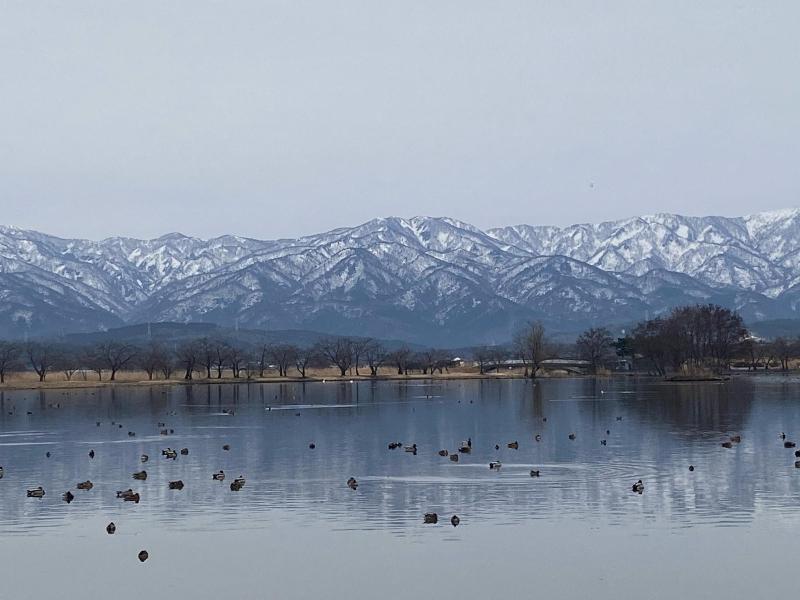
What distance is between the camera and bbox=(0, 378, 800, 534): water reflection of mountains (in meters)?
55.8

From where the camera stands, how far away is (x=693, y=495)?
59.4m

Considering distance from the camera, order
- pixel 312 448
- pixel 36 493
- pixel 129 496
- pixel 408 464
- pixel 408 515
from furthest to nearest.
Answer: pixel 312 448
pixel 408 464
pixel 36 493
pixel 129 496
pixel 408 515

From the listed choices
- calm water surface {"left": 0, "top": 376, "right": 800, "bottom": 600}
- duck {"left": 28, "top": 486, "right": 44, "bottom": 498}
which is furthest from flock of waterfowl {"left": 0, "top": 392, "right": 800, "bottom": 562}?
calm water surface {"left": 0, "top": 376, "right": 800, "bottom": 600}

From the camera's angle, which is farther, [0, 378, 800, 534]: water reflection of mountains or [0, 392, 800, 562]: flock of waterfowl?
[0, 378, 800, 534]: water reflection of mountains

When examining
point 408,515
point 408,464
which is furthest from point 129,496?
point 408,464

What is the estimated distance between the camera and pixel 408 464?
7725cm

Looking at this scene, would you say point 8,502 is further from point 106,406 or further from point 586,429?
point 106,406

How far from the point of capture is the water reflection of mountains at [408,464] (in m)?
55.8

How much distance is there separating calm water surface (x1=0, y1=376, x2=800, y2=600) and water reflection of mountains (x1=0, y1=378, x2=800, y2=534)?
0.25m

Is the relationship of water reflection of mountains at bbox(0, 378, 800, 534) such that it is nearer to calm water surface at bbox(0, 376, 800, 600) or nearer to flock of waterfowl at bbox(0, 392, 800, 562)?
calm water surface at bbox(0, 376, 800, 600)

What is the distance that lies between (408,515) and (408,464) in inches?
906

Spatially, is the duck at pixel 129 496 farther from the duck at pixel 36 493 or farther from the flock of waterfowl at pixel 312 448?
the duck at pixel 36 493

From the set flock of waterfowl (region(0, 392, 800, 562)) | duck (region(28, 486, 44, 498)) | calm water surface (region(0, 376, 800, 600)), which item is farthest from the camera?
duck (region(28, 486, 44, 498))

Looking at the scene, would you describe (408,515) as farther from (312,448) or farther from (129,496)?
(312,448)
